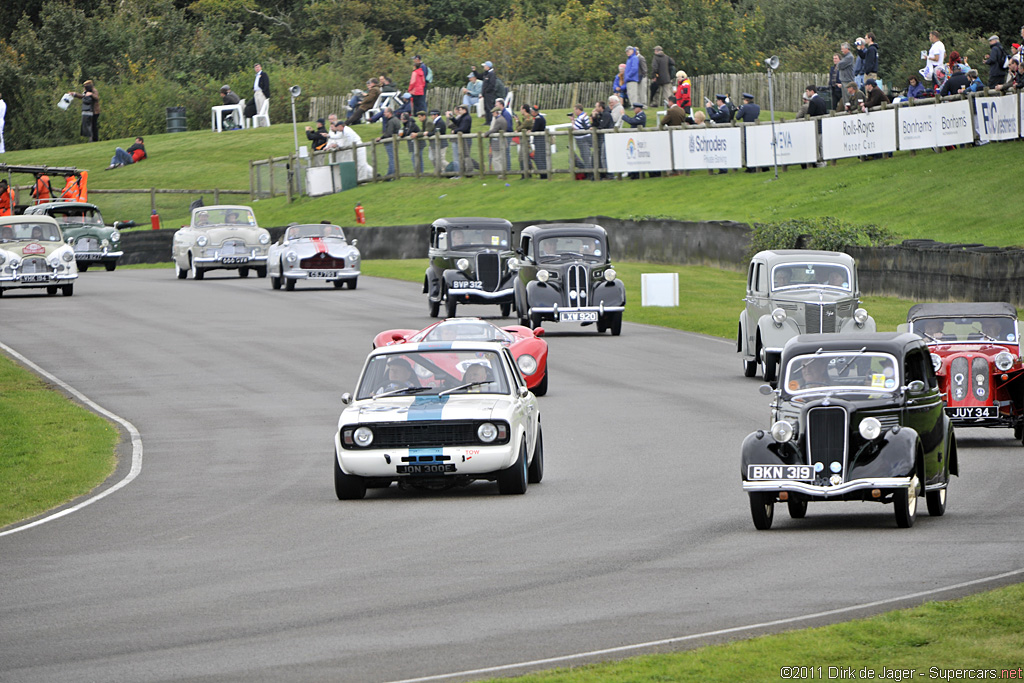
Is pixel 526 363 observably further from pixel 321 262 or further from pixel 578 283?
pixel 321 262

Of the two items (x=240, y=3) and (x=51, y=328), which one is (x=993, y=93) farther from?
(x=240, y=3)

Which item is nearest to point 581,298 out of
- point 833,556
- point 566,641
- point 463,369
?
point 463,369

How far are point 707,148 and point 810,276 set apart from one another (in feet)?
71.1

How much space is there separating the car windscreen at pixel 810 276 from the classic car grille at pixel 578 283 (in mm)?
5266

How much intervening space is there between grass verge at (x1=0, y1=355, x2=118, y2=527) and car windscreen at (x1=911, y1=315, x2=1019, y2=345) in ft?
30.8

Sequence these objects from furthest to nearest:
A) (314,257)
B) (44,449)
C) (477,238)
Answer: (314,257)
(477,238)
(44,449)

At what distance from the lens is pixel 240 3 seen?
3455 inches

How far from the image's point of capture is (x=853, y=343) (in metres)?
13.4

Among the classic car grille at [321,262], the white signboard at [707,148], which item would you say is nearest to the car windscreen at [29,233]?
the classic car grille at [321,262]

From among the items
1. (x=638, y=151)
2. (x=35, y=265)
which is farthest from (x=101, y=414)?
(x=638, y=151)

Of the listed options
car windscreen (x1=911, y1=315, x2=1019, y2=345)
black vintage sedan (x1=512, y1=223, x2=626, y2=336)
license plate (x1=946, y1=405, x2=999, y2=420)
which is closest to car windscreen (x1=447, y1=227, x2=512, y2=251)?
black vintage sedan (x1=512, y1=223, x2=626, y2=336)

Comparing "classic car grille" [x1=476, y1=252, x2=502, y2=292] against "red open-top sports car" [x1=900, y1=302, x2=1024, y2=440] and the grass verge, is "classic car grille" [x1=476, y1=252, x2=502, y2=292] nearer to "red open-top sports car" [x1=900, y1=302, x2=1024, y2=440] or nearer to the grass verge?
the grass verge

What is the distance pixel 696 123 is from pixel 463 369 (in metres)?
31.0

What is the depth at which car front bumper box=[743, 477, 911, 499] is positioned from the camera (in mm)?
12148
